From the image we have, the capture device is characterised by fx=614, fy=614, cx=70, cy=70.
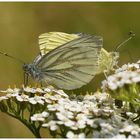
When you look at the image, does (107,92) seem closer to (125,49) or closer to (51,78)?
(51,78)

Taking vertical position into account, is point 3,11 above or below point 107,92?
above

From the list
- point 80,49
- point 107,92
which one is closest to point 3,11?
point 80,49

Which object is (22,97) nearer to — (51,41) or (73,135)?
(73,135)

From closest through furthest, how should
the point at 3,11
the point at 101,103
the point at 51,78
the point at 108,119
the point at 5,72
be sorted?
the point at 108,119
the point at 101,103
the point at 51,78
the point at 5,72
the point at 3,11

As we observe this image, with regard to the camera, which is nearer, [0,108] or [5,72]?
[0,108]

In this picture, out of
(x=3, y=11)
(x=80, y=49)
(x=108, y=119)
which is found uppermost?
(x=3, y=11)

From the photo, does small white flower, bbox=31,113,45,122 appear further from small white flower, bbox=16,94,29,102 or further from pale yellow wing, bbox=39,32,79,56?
pale yellow wing, bbox=39,32,79,56

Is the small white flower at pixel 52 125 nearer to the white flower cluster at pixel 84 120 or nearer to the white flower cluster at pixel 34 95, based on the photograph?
the white flower cluster at pixel 84 120

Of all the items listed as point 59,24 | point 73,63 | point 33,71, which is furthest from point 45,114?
point 59,24
